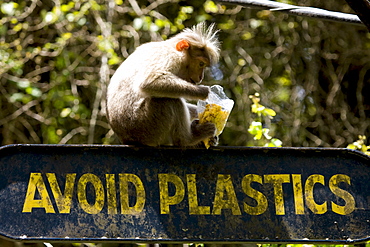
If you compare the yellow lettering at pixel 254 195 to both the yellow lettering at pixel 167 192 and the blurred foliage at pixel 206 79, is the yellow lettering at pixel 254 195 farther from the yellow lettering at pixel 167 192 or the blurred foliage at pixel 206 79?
the blurred foliage at pixel 206 79

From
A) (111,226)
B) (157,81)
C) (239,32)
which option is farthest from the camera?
(239,32)

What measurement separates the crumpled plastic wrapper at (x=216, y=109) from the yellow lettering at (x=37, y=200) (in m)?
0.95

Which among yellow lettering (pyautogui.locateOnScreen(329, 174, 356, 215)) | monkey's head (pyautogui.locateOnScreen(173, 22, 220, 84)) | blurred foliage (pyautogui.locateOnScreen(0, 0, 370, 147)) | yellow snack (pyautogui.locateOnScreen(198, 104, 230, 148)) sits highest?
blurred foliage (pyautogui.locateOnScreen(0, 0, 370, 147))

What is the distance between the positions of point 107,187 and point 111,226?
16cm

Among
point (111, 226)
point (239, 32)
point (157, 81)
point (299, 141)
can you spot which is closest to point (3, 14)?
point (239, 32)

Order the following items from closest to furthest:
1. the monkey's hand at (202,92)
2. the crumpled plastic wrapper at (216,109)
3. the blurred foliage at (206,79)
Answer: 1. the crumpled plastic wrapper at (216,109)
2. the monkey's hand at (202,92)
3. the blurred foliage at (206,79)

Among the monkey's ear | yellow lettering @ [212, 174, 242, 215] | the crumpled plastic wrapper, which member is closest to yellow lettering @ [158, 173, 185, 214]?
yellow lettering @ [212, 174, 242, 215]

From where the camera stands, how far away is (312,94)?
5449 mm

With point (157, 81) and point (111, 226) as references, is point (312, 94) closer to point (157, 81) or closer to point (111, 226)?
point (157, 81)

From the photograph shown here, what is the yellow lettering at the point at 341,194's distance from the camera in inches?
78.5

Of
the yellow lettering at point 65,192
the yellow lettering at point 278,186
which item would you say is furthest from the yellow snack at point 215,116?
the yellow lettering at point 65,192

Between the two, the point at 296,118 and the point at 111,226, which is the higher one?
the point at 296,118

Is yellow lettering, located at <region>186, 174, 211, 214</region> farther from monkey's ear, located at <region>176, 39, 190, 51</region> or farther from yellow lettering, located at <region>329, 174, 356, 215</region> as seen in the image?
monkey's ear, located at <region>176, 39, 190, 51</region>

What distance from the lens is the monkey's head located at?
3127mm
